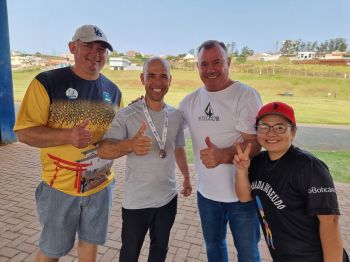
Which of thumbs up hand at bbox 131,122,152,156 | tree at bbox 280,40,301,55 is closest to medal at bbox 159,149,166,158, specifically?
thumbs up hand at bbox 131,122,152,156

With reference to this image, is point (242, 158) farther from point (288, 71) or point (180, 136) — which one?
point (288, 71)

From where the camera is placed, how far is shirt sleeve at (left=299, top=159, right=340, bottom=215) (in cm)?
172

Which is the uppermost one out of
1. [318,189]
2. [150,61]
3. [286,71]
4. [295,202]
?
[286,71]

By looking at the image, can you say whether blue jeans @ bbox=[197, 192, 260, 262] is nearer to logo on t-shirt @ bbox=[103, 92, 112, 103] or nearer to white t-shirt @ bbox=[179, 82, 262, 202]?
white t-shirt @ bbox=[179, 82, 262, 202]

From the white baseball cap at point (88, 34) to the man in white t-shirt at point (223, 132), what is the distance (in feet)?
2.86

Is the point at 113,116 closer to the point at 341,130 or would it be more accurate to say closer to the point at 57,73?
the point at 57,73

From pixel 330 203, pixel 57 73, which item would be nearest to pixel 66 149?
pixel 57 73

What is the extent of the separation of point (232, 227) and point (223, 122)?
917 mm

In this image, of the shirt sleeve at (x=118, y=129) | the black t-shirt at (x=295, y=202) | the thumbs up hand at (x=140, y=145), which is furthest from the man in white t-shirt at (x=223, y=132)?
the shirt sleeve at (x=118, y=129)

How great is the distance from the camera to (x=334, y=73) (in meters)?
52.9

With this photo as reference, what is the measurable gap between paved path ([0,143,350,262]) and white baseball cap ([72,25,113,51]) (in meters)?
2.41

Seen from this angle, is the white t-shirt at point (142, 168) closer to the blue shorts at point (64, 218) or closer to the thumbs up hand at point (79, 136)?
the thumbs up hand at point (79, 136)

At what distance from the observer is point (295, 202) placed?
186 centimetres


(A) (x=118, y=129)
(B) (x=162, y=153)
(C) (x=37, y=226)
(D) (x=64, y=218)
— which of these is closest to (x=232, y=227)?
(B) (x=162, y=153)
